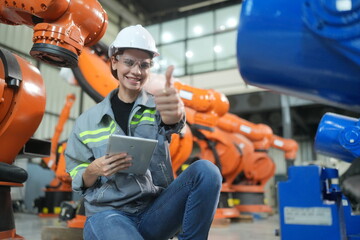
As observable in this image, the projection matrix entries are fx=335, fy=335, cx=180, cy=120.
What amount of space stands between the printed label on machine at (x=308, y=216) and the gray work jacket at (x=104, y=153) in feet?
1.94

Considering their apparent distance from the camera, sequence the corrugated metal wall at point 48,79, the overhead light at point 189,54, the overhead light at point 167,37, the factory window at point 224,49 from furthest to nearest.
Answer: the overhead light at point 167,37 < the overhead light at point 189,54 < the factory window at point 224,49 < the corrugated metal wall at point 48,79

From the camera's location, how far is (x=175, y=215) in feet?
4.88

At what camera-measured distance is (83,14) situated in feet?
6.02

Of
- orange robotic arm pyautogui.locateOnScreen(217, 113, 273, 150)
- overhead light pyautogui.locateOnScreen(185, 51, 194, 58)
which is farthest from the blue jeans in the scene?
overhead light pyautogui.locateOnScreen(185, 51, 194, 58)

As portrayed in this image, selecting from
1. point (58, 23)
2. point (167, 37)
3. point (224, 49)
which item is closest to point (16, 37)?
point (167, 37)

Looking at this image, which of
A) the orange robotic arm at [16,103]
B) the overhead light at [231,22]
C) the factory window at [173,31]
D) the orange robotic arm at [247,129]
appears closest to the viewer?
the orange robotic arm at [16,103]

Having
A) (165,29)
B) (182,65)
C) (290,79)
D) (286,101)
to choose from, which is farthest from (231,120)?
(165,29)

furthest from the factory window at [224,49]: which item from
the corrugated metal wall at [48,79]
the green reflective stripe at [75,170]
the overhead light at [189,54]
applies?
the green reflective stripe at [75,170]

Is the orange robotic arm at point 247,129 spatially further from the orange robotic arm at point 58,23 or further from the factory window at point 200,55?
the factory window at point 200,55

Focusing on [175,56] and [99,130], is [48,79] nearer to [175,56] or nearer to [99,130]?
[175,56]

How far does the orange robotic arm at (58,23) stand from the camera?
1695 mm

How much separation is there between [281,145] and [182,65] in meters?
6.19

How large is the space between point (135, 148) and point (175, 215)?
37 centimetres

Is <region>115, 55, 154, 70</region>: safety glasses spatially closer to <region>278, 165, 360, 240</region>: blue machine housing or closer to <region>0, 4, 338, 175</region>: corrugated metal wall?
<region>278, 165, 360, 240</region>: blue machine housing
